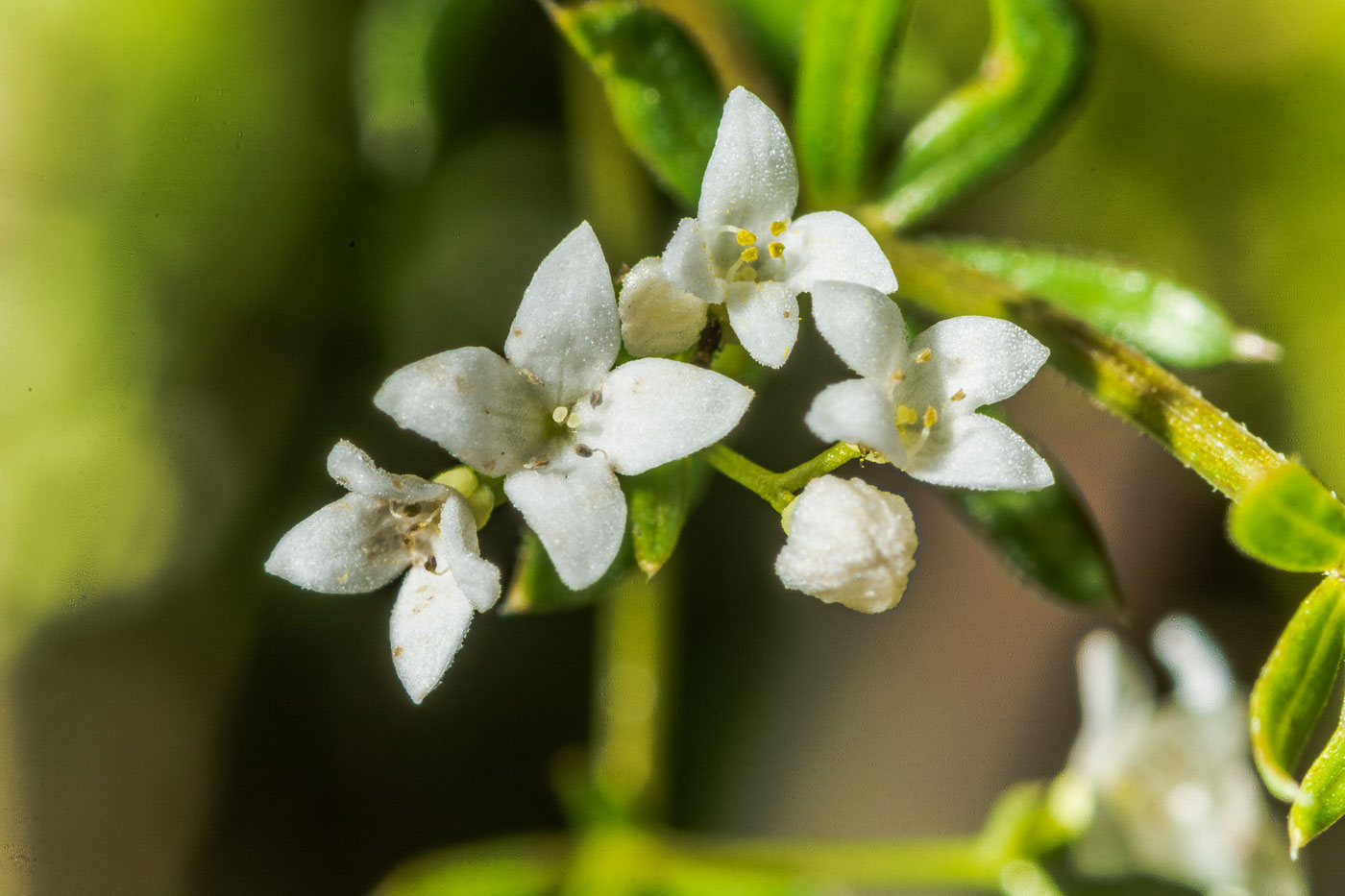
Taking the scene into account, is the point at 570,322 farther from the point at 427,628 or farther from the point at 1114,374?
the point at 1114,374

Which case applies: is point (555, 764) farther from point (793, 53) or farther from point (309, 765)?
point (793, 53)

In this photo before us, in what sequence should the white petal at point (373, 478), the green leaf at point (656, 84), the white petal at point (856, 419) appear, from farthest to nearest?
the green leaf at point (656, 84)
the white petal at point (373, 478)
the white petal at point (856, 419)

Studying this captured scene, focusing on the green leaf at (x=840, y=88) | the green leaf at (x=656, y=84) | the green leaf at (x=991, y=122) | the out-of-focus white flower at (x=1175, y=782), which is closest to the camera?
the green leaf at (x=656, y=84)

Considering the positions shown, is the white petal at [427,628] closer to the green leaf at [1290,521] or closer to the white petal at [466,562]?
the white petal at [466,562]

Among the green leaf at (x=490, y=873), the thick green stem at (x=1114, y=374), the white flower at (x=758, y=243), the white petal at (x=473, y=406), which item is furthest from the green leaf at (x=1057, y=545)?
the green leaf at (x=490, y=873)

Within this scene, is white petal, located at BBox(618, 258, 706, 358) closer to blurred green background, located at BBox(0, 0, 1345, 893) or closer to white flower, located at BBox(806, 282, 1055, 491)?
white flower, located at BBox(806, 282, 1055, 491)

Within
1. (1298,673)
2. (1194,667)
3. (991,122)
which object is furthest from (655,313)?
(1194,667)

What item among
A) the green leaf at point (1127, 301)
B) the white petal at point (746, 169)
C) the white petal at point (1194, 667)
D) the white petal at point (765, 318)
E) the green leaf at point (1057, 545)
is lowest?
the white petal at point (1194, 667)
